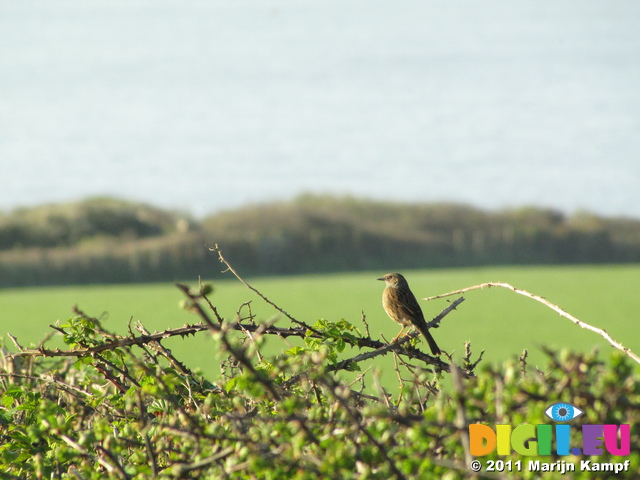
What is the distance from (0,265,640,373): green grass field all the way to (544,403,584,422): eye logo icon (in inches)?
342

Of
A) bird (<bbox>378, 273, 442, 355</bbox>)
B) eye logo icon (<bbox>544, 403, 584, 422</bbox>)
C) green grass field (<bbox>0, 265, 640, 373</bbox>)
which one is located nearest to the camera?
eye logo icon (<bbox>544, 403, 584, 422</bbox>)

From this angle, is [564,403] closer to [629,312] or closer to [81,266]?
[629,312]

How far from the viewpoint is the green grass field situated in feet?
46.7

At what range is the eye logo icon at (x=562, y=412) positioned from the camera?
4.53 feet

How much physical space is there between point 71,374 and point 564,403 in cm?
227

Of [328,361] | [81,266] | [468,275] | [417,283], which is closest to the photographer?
[328,361]

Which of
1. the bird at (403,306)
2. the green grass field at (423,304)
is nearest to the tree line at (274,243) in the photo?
the green grass field at (423,304)

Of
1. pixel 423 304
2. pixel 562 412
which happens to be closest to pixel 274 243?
pixel 423 304

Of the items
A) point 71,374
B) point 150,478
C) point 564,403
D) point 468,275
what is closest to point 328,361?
point 150,478

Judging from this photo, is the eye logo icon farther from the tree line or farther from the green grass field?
the tree line

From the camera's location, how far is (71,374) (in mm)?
3082

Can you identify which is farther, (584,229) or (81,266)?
(584,229)

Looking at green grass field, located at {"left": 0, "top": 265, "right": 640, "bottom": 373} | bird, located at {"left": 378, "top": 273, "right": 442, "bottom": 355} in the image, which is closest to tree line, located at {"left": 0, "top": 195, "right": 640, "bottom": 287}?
green grass field, located at {"left": 0, "top": 265, "right": 640, "bottom": 373}

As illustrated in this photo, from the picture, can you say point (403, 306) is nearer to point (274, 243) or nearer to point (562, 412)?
point (562, 412)
